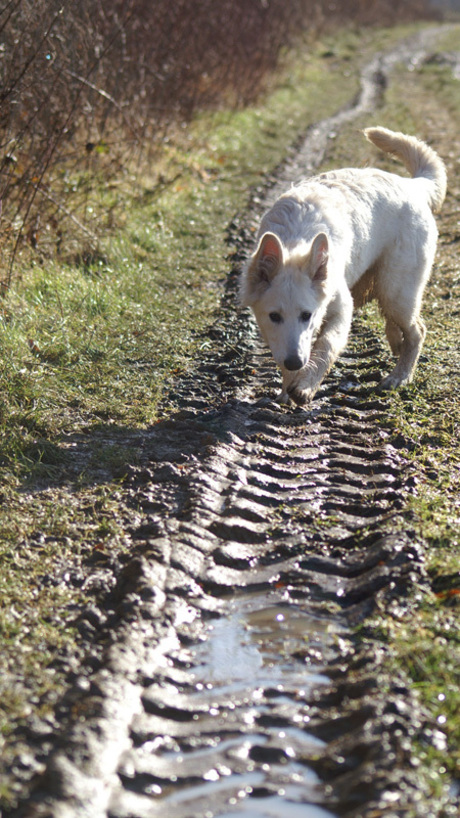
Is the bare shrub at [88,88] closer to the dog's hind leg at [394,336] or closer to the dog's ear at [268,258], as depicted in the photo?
the dog's ear at [268,258]

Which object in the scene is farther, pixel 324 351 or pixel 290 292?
pixel 324 351

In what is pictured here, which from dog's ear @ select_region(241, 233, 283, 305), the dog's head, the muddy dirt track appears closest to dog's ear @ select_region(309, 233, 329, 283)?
the dog's head

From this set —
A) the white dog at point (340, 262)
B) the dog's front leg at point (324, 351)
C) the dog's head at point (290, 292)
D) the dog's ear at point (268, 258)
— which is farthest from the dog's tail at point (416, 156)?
the dog's ear at point (268, 258)

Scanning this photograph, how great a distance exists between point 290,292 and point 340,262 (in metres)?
0.54

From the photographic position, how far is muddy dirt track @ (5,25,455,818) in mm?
2451

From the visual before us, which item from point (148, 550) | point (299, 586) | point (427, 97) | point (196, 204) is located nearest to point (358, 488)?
point (299, 586)

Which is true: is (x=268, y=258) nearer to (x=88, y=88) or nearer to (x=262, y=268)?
(x=262, y=268)

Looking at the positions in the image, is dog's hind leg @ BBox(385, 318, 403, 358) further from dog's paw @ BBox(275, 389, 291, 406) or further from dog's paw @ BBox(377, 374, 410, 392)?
dog's paw @ BBox(275, 389, 291, 406)

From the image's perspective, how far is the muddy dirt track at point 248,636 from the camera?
2451mm

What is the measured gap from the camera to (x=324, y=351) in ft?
17.5

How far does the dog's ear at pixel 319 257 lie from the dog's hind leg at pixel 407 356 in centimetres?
96

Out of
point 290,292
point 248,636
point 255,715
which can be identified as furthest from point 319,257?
point 255,715

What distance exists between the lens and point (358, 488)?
4.32m

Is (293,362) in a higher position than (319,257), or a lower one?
lower
